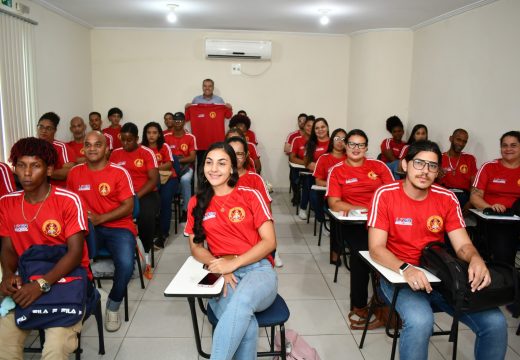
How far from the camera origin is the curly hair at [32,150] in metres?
2.16

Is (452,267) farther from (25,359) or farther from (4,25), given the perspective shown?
(4,25)

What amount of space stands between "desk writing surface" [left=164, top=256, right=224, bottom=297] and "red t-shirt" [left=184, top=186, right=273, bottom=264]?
20cm

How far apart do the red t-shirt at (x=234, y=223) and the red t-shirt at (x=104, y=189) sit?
3.15 feet

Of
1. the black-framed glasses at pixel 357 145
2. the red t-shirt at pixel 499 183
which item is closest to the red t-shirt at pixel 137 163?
the black-framed glasses at pixel 357 145

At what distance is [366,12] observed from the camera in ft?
17.6

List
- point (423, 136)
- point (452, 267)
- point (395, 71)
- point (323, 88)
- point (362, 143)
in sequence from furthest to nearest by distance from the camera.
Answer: point (323, 88)
point (395, 71)
point (423, 136)
point (362, 143)
point (452, 267)

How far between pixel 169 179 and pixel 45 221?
2551 millimetres

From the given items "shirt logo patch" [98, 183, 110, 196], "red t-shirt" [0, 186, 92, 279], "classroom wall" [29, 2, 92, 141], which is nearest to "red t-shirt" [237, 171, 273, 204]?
"shirt logo patch" [98, 183, 110, 196]

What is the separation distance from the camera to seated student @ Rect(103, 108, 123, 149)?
661 cm

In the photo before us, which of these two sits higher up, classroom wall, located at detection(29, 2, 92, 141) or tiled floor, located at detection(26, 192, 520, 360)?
classroom wall, located at detection(29, 2, 92, 141)

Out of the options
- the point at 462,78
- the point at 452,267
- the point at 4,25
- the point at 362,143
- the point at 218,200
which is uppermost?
the point at 4,25

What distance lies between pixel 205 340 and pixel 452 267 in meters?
1.60

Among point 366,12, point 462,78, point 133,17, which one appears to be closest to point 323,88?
point 366,12

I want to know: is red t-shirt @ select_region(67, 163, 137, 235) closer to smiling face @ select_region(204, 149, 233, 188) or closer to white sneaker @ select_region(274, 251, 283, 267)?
smiling face @ select_region(204, 149, 233, 188)
